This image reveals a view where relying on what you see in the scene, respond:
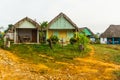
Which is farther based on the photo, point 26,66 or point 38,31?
point 38,31

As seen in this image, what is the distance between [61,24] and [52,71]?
20895mm

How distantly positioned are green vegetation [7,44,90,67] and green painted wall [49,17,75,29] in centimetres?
685

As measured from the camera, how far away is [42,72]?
2300cm

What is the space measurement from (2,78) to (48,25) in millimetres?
23724

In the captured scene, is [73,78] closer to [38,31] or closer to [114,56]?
[114,56]

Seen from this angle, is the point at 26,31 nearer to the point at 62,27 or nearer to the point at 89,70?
the point at 62,27

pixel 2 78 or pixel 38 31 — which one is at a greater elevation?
pixel 38 31

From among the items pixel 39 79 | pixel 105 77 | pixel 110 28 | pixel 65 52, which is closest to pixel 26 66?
pixel 39 79

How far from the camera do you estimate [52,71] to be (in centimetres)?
2362

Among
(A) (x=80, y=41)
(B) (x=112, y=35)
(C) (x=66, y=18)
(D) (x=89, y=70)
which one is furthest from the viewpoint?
(B) (x=112, y=35)

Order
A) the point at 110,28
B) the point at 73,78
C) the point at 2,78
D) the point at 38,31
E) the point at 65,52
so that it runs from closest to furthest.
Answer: the point at 2,78, the point at 73,78, the point at 65,52, the point at 38,31, the point at 110,28

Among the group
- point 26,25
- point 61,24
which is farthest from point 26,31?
point 61,24

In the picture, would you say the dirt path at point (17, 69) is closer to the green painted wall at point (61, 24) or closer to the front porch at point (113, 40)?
the green painted wall at point (61, 24)

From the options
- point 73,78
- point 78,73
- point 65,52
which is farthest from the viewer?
point 65,52
